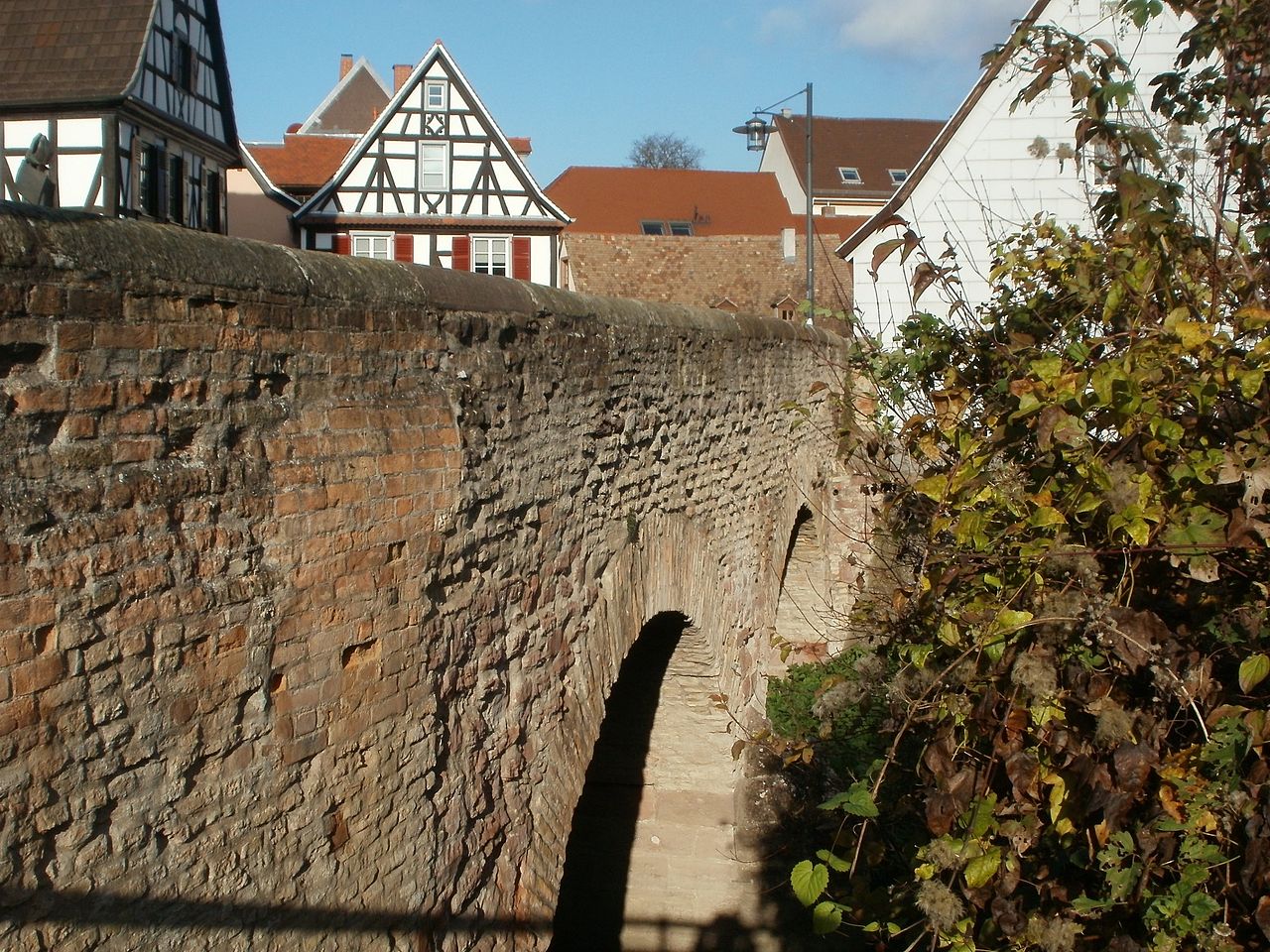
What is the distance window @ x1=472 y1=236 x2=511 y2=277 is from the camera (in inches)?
1032

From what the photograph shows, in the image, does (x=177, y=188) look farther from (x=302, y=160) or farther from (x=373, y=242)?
(x=302, y=160)

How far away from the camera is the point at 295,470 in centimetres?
329

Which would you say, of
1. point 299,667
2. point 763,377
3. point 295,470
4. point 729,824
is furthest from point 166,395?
point 729,824

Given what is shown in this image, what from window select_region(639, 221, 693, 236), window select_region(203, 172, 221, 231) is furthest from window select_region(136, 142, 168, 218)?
window select_region(639, 221, 693, 236)

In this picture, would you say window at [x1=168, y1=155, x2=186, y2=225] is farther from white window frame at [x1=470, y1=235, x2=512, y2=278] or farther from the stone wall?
the stone wall

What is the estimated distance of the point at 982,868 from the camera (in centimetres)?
346

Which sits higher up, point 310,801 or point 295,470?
point 295,470

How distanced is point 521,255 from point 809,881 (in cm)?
2362

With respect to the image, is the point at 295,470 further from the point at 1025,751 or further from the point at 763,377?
the point at 763,377

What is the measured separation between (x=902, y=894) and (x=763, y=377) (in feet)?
17.1

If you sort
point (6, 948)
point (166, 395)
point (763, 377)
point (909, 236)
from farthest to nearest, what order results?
point (763, 377), point (909, 236), point (166, 395), point (6, 948)

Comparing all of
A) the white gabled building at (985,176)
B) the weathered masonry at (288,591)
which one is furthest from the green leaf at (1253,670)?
the white gabled building at (985,176)

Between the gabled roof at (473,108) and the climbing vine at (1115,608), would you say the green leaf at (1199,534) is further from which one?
the gabled roof at (473,108)

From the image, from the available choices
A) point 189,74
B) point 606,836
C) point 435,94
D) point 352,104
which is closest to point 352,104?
point 352,104
